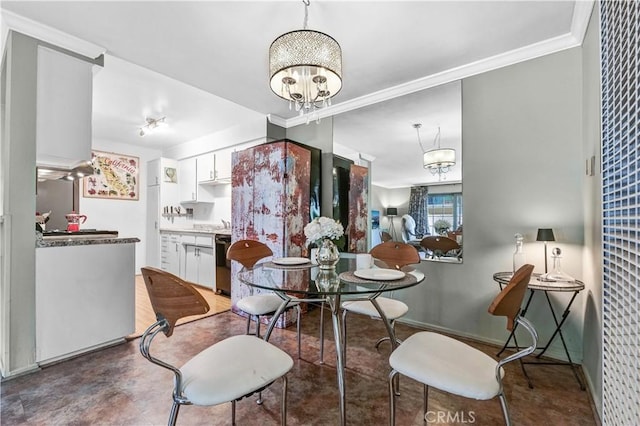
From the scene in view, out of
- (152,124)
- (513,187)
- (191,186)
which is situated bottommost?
(513,187)

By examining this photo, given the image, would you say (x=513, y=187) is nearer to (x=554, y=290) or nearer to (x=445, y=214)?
(x=445, y=214)

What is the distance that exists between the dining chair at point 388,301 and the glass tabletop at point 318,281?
33 centimetres

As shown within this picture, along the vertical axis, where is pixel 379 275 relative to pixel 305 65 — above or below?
below

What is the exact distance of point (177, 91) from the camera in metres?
3.29

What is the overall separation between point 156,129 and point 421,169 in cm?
403

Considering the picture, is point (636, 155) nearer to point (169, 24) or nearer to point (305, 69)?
point (305, 69)

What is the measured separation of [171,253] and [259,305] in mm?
3686

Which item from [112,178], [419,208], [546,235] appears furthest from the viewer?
[112,178]

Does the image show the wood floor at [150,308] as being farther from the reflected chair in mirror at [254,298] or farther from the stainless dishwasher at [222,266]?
the reflected chair in mirror at [254,298]

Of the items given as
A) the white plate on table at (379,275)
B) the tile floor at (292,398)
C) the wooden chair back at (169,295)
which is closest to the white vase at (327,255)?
the white plate on table at (379,275)

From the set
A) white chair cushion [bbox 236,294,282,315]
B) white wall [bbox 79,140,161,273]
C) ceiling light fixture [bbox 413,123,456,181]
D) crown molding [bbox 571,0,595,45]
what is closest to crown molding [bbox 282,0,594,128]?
crown molding [bbox 571,0,595,45]

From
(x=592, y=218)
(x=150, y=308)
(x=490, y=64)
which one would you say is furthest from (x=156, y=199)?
(x=592, y=218)

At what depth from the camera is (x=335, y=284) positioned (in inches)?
60.1

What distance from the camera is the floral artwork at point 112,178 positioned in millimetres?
5082
